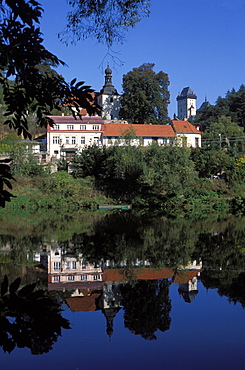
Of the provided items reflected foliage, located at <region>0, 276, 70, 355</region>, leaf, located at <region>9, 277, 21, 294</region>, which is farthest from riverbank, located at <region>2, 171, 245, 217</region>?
reflected foliage, located at <region>0, 276, 70, 355</region>

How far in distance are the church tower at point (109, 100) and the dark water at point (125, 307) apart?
54.6m

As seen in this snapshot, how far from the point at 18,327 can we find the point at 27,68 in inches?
143

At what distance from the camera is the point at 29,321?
6.42m

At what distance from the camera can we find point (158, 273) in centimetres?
1030

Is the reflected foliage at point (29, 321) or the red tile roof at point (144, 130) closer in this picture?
the reflected foliage at point (29, 321)

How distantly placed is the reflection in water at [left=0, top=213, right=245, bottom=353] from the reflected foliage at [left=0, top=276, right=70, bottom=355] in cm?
2

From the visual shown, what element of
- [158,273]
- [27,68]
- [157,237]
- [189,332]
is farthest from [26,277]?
[157,237]

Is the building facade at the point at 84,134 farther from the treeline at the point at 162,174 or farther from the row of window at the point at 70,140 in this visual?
the treeline at the point at 162,174

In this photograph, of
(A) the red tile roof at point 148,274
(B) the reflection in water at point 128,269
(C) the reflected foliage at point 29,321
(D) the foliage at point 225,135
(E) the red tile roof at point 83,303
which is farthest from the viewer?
(D) the foliage at point 225,135

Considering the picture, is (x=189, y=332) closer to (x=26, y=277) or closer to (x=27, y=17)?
(x=26, y=277)

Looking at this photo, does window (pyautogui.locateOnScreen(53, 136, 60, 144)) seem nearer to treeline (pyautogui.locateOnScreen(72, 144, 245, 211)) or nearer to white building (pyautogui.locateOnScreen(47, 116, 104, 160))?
white building (pyautogui.locateOnScreen(47, 116, 104, 160))

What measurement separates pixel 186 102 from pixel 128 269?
14913 cm

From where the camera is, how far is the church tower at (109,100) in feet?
222

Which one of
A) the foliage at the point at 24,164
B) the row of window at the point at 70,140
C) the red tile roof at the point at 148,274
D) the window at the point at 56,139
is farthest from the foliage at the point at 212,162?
the red tile roof at the point at 148,274
